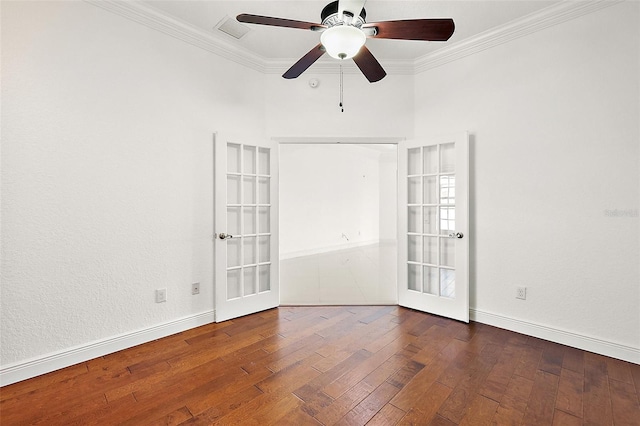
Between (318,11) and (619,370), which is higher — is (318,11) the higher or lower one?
the higher one

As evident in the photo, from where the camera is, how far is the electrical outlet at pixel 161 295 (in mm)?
2796

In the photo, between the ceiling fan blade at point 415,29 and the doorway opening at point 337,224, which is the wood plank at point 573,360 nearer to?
the doorway opening at point 337,224

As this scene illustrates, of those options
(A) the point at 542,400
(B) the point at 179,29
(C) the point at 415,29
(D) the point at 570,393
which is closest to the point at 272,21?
(C) the point at 415,29

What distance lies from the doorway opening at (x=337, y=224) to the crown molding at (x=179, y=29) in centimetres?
254

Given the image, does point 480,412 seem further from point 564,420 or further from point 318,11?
point 318,11

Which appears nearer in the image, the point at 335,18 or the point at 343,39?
the point at 343,39

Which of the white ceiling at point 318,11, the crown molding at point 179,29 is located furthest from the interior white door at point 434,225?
the crown molding at point 179,29

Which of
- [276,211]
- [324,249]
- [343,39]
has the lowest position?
[324,249]

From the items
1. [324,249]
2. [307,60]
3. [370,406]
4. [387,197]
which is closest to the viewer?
[370,406]

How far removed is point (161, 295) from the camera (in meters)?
2.81

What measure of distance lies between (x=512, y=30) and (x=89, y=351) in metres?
4.69

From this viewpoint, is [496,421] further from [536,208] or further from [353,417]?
[536,208]

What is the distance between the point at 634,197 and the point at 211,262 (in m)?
3.76

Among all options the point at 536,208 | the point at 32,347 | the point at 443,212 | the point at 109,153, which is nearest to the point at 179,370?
the point at 32,347
